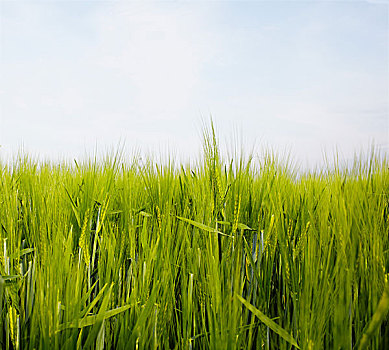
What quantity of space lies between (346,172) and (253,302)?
450 mm

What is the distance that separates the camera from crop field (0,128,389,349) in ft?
2.18

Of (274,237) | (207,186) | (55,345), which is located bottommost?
(55,345)

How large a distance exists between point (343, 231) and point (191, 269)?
0.37 metres

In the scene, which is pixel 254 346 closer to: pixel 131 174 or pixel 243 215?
pixel 243 215

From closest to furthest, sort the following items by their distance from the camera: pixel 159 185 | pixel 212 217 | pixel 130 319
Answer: pixel 130 319 < pixel 212 217 < pixel 159 185

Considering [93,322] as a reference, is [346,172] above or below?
above

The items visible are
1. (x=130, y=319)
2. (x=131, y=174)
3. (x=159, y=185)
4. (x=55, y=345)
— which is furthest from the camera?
(x=131, y=174)

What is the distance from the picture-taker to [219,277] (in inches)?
29.8

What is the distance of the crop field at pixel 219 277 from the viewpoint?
664 millimetres

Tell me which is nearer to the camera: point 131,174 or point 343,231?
point 343,231

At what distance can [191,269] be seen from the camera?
2.82 feet

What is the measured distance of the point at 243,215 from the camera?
1034 mm

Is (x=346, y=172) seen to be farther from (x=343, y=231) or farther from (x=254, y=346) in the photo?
(x=254, y=346)

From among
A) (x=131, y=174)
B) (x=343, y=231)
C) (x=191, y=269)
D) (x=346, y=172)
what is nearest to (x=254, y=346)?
(x=191, y=269)
